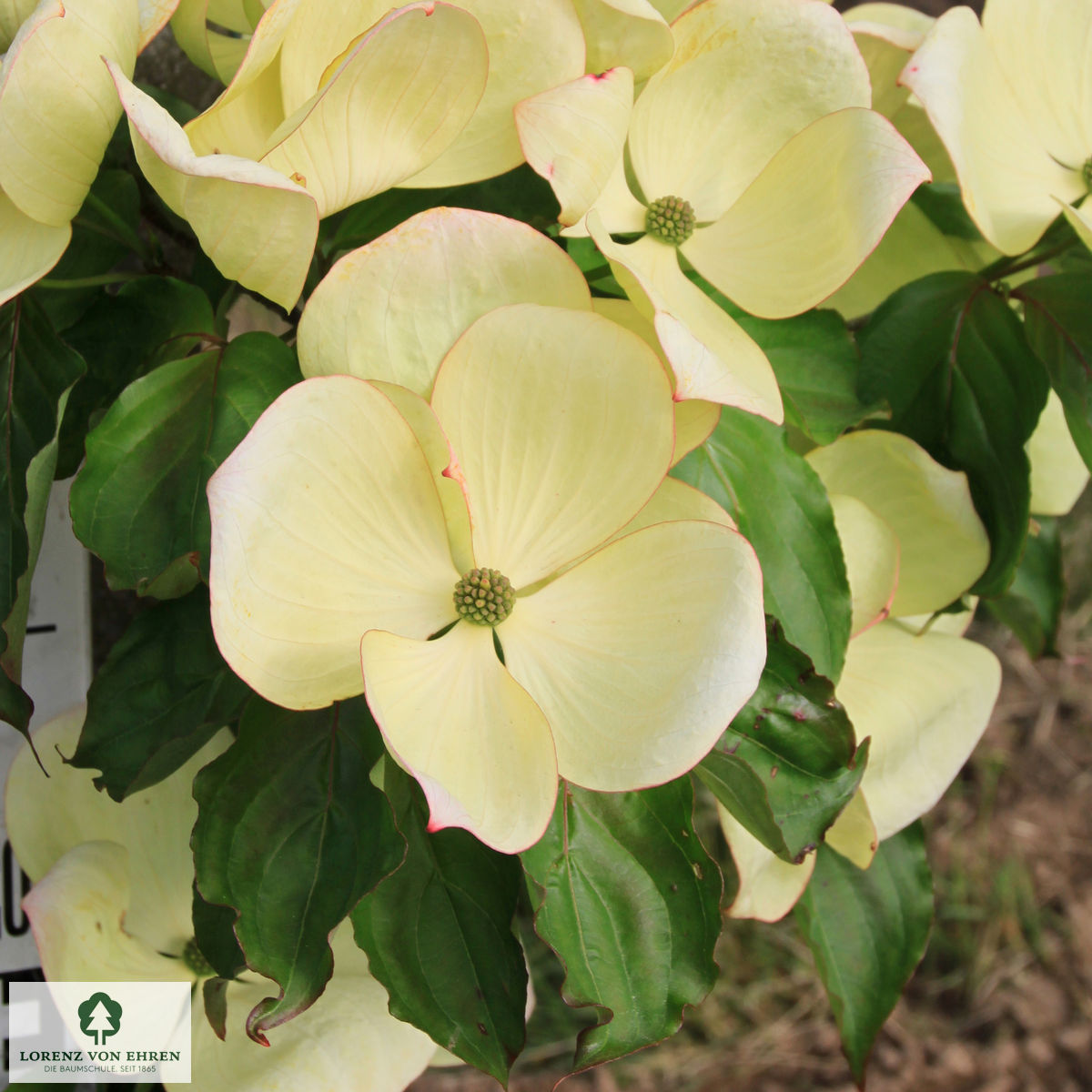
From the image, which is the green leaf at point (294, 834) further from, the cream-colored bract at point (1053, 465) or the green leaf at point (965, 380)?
the cream-colored bract at point (1053, 465)

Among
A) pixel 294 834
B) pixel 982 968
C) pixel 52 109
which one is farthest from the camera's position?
pixel 982 968

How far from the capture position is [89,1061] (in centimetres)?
54

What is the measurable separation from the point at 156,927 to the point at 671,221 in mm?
442

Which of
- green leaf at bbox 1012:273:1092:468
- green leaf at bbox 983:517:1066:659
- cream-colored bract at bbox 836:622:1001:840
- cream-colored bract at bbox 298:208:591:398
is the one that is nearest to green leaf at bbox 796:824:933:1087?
cream-colored bract at bbox 836:622:1001:840

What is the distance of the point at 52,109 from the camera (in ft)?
1.16

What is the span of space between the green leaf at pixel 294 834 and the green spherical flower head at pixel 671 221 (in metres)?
0.25

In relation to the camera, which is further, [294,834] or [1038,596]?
[1038,596]

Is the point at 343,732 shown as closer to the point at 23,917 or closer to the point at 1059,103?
the point at 23,917

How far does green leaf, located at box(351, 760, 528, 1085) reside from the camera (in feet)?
1.46

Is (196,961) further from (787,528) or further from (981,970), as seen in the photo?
(981,970)

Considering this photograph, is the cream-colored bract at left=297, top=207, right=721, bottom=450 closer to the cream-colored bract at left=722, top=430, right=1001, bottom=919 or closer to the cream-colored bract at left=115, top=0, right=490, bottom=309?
the cream-colored bract at left=115, top=0, right=490, bottom=309

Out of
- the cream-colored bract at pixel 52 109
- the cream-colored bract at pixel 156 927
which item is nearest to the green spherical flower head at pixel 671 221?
the cream-colored bract at pixel 52 109

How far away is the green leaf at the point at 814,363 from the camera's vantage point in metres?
0.50

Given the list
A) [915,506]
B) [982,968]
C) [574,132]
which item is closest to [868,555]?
[915,506]
